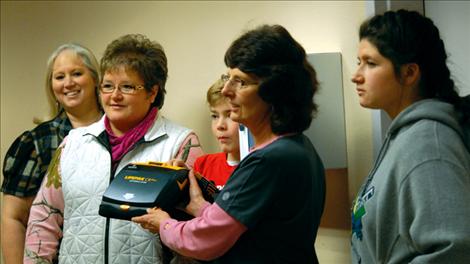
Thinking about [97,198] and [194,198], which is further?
[97,198]

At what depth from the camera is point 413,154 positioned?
3.59 ft

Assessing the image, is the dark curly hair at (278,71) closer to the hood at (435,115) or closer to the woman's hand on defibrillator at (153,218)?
the hood at (435,115)

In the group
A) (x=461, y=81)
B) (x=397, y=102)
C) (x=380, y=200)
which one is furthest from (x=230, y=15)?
(x=380, y=200)

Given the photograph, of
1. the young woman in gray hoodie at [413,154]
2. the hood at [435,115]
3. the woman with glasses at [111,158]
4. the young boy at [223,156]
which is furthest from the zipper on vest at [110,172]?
the hood at [435,115]

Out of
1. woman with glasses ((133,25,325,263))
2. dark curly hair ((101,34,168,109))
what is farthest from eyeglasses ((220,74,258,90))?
dark curly hair ((101,34,168,109))

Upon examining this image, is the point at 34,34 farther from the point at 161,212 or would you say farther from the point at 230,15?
the point at 161,212

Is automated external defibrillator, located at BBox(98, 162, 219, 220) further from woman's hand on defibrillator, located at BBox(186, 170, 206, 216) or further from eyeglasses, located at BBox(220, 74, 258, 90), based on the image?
eyeglasses, located at BBox(220, 74, 258, 90)

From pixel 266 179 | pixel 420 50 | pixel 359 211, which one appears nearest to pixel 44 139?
pixel 266 179

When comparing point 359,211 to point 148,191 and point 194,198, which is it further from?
point 148,191

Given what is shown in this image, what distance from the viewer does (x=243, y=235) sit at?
1.19 metres

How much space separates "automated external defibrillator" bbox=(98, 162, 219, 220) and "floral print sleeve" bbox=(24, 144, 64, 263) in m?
0.46

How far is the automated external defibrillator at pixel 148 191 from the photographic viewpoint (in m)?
1.32

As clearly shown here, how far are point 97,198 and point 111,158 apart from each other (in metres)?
0.13

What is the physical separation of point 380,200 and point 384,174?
60 millimetres
